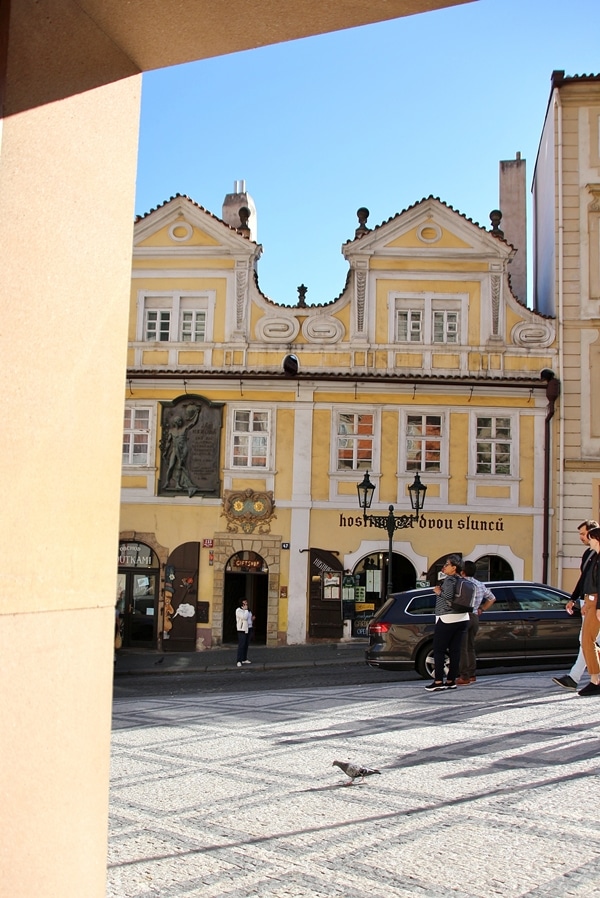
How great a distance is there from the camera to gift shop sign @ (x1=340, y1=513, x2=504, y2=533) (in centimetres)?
2575

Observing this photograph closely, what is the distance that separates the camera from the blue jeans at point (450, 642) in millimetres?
11562

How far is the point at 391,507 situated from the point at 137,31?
2008cm

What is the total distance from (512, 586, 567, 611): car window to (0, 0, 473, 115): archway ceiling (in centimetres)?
1343

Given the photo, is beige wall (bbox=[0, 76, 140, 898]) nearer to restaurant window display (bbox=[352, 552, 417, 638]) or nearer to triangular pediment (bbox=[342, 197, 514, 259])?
restaurant window display (bbox=[352, 552, 417, 638])

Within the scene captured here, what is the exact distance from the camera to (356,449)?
26141 mm

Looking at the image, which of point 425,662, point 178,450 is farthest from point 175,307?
point 425,662

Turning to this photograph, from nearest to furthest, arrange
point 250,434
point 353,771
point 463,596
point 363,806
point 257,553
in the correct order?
point 363,806 < point 353,771 < point 463,596 < point 257,553 < point 250,434

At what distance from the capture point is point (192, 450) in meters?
26.5

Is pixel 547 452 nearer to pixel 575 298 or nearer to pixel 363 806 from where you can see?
pixel 575 298

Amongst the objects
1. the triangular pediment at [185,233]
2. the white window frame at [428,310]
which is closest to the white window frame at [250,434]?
the white window frame at [428,310]

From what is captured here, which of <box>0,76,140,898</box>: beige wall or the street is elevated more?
<box>0,76,140,898</box>: beige wall

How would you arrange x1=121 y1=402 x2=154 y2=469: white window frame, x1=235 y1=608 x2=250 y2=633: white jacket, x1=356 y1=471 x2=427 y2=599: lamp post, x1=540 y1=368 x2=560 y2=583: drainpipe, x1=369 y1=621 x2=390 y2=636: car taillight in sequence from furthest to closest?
1. x1=121 y1=402 x2=154 y2=469: white window frame
2. x1=540 y1=368 x2=560 y2=583: drainpipe
3. x1=356 y1=471 x2=427 y2=599: lamp post
4. x1=235 y1=608 x2=250 y2=633: white jacket
5. x1=369 y1=621 x2=390 y2=636: car taillight

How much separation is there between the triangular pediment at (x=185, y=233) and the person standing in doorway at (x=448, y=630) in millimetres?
17425

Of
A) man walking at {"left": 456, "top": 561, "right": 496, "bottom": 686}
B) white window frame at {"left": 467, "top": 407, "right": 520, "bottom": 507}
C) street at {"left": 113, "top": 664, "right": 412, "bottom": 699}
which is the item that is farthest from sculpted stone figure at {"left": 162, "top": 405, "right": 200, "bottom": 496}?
man walking at {"left": 456, "top": 561, "right": 496, "bottom": 686}
